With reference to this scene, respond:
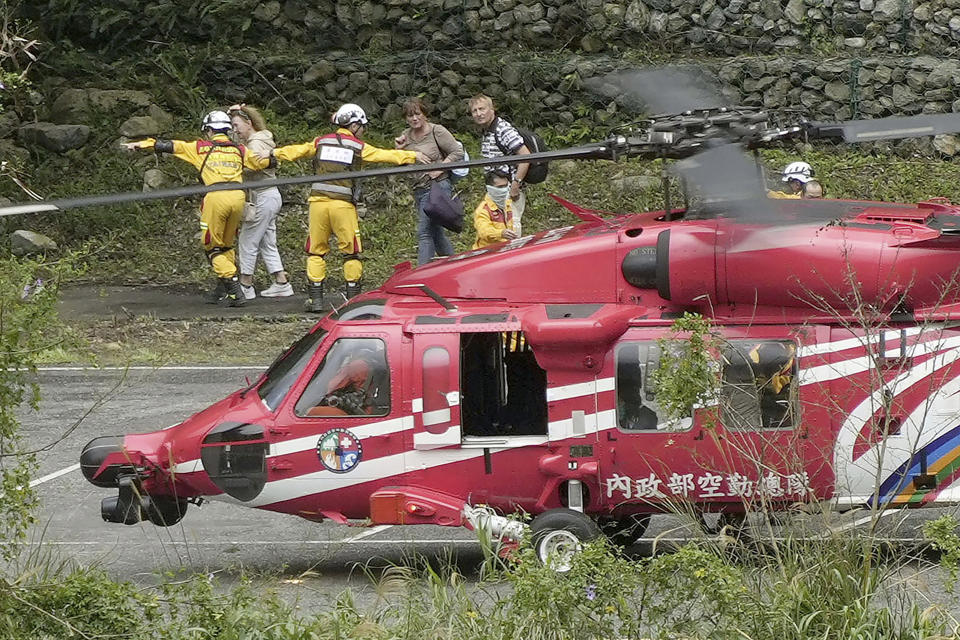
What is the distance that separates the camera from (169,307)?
1841cm

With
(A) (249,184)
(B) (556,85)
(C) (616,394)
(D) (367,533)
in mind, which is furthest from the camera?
(B) (556,85)

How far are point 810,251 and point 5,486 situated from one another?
4928mm

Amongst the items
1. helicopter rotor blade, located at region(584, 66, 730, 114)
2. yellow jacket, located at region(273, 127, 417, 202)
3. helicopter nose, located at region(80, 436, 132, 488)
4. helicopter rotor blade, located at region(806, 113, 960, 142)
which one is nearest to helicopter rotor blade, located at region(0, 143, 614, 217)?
helicopter rotor blade, located at region(584, 66, 730, 114)

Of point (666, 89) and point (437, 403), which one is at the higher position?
point (666, 89)

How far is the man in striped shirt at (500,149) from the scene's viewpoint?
50.0 ft

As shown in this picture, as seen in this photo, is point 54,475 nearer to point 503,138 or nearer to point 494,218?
point 494,218

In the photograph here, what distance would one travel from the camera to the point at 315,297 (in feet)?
58.0

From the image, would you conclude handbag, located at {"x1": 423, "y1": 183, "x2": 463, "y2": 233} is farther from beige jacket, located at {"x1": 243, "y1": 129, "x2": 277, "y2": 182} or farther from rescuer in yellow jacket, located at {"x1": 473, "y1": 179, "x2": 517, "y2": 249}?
beige jacket, located at {"x1": 243, "y1": 129, "x2": 277, "y2": 182}

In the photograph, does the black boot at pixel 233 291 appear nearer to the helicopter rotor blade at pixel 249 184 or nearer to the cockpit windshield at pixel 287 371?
the cockpit windshield at pixel 287 371

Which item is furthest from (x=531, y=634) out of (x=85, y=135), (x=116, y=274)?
(x=85, y=135)

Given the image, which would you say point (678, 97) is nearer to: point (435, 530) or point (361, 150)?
point (435, 530)

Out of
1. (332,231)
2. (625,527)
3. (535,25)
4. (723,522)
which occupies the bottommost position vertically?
(625,527)

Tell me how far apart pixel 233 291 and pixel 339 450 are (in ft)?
29.3

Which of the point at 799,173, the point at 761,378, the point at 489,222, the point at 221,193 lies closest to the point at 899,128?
the point at 761,378
